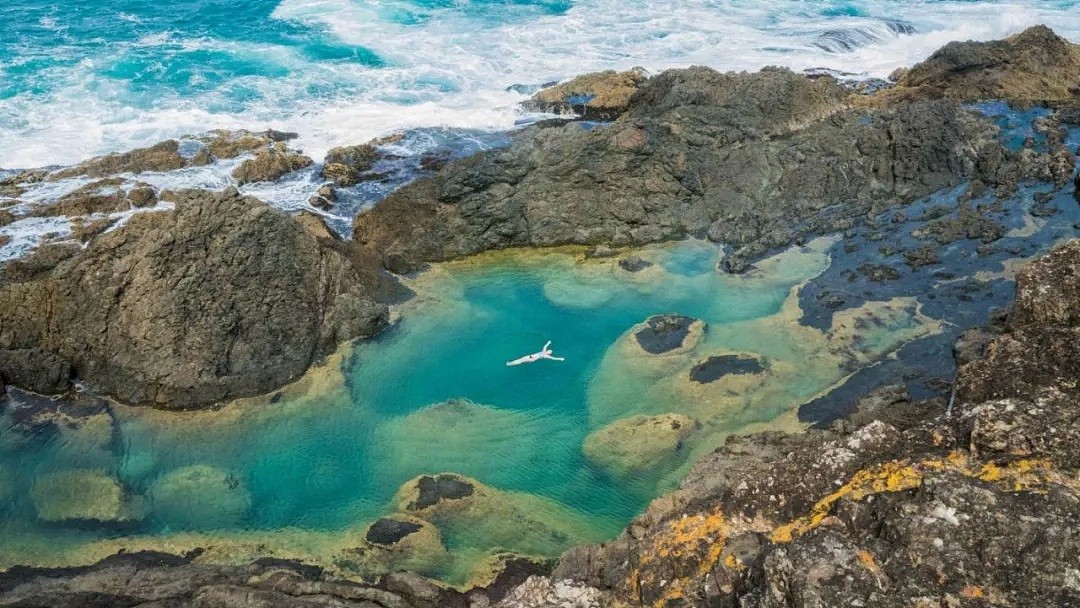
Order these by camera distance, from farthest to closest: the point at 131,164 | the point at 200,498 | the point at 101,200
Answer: the point at 131,164 → the point at 101,200 → the point at 200,498

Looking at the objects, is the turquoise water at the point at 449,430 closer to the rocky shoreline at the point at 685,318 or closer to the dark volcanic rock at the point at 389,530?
the dark volcanic rock at the point at 389,530

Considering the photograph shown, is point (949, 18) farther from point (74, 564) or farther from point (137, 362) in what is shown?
point (74, 564)

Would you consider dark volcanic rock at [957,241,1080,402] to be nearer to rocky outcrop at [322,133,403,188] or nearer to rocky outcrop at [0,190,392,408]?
rocky outcrop at [0,190,392,408]

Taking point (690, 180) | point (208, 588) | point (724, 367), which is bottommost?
point (208, 588)

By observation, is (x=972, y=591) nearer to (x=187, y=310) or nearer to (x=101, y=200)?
(x=187, y=310)

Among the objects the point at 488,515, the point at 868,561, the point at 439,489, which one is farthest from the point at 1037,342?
the point at 439,489

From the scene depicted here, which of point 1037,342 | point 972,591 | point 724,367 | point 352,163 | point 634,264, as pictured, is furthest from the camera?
point 352,163
